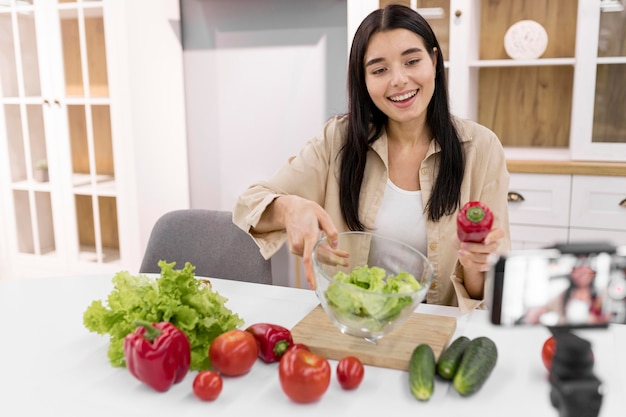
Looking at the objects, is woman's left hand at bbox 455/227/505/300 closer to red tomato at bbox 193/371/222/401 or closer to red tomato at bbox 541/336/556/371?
red tomato at bbox 541/336/556/371

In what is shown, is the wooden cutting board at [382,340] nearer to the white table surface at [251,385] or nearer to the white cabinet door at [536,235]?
the white table surface at [251,385]

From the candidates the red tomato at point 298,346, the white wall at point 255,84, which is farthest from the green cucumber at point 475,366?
the white wall at point 255,84

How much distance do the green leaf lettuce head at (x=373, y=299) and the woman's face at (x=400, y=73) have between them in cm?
66

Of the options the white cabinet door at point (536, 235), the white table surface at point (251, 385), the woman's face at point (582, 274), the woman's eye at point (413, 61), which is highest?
the woman's eye at point (413, 61)

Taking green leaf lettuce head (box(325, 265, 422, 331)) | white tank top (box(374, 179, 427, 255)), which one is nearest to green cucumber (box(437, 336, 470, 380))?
green leaf lettuce head (box(325, 265, 422, 331))

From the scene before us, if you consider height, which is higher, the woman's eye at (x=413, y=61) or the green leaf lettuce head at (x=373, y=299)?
the woman's eye at (x=413, y=61)

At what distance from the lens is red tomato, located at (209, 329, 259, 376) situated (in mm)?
1029

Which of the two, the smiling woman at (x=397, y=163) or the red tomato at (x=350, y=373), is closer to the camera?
the red tomato at (x=350, y=373)

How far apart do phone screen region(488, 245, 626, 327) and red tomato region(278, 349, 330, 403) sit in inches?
16.6

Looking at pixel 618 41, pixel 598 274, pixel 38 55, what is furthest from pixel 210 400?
pixel 38 55

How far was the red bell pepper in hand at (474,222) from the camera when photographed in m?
1.09

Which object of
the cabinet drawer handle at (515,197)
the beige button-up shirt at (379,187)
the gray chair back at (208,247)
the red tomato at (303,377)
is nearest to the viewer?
the red tomato at (303,377)

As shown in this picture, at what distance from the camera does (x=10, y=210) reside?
3406 mm

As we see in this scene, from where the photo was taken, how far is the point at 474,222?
3.60 ft
